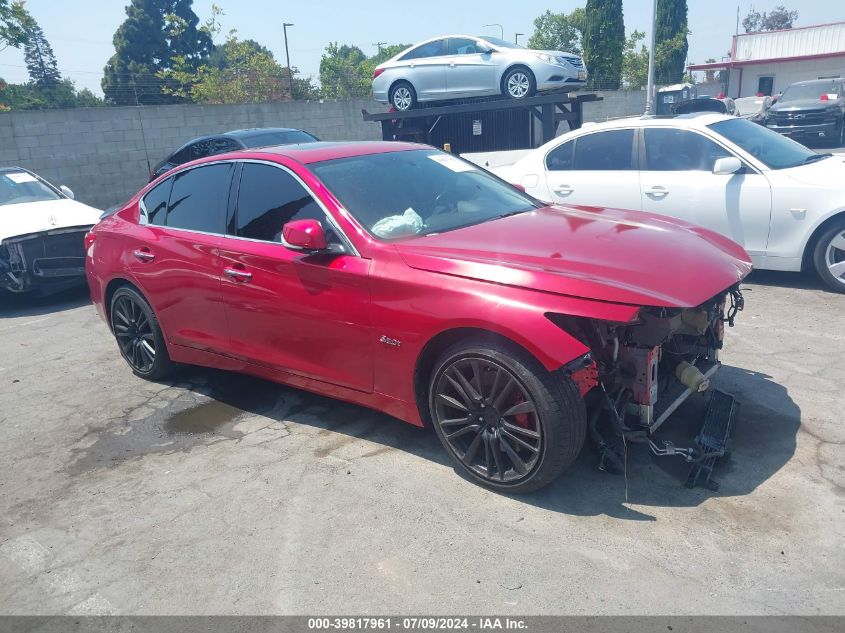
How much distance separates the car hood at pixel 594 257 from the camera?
3.24 m

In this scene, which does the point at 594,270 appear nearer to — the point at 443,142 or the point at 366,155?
the point at 366,155

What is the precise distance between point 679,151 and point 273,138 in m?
6.43

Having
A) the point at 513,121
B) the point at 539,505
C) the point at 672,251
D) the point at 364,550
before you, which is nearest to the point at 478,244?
the point at 672,251

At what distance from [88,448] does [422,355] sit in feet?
7.66

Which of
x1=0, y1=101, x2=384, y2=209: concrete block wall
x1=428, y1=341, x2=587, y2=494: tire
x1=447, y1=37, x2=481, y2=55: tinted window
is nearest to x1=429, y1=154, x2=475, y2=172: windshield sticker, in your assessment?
x1=428, y1=341, x2=587, y2=494: tire

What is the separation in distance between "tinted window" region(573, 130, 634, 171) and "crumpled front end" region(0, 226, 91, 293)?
18.5ft

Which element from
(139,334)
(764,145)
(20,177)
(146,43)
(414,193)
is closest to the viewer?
(414,193)

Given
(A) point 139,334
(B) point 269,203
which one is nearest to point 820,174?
(B) point 269,203

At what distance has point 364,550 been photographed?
322cm

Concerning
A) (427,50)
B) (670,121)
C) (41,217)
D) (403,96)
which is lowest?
(41,217)

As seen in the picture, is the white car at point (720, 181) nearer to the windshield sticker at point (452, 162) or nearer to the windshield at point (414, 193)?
the windshield at point (414, 193)

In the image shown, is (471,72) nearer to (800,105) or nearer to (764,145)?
(764,145)

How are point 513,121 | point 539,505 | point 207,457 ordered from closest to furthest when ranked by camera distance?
point 539,505 → point 207,457 → point 513,121

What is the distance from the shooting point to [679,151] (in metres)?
7.02
